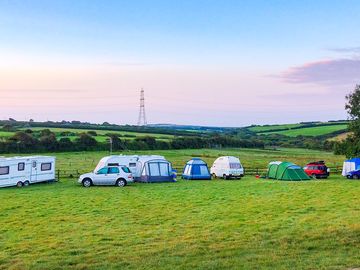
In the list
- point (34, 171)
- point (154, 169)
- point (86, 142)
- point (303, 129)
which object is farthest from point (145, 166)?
point (303, 129)

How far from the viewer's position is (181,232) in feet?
47.1

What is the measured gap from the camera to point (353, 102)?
49.1 m

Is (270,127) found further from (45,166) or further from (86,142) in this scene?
(45,166)

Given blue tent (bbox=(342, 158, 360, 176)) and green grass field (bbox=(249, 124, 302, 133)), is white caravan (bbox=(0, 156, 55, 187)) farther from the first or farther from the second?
green grass field (bbox=(249, 124, 302, 133))

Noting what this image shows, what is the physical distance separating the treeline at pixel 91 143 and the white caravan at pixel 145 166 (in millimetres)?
35888

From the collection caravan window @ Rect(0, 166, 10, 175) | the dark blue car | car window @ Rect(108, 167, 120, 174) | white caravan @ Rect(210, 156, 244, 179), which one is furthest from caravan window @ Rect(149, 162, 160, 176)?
the dark blue car

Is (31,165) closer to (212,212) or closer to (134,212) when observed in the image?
(134,212)

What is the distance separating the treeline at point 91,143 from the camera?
2724 inches

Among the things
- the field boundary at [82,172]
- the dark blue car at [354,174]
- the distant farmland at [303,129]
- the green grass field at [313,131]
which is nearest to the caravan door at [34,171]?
the field boundary at [82,172]

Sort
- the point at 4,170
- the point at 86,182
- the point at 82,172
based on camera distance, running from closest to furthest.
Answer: the point at 4,170
the point at 86,182
the point at 82,172

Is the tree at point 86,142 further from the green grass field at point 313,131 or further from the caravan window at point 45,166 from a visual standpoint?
the green grass field at point 313,131

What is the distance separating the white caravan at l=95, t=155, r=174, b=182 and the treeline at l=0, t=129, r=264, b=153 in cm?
3589

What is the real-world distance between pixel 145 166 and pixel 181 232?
20.6 metres

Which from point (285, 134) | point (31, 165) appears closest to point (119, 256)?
point (31, 165)
